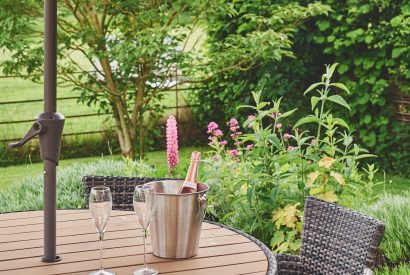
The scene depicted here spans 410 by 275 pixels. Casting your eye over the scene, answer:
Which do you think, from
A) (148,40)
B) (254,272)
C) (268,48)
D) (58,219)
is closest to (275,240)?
(58,219)

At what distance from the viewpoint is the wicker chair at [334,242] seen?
2.38m

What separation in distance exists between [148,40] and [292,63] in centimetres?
220

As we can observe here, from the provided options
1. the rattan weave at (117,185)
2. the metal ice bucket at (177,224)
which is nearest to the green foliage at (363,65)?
the rattan weave at (117,185)

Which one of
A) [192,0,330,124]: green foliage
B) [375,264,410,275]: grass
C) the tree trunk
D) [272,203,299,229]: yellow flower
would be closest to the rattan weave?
[272,203,299,229]: yellow flower

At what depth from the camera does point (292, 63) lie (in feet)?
24.8

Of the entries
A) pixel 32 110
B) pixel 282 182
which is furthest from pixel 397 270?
pixel 32 110

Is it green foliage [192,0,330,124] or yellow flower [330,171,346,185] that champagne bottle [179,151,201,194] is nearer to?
yellow flower [330,171,346,185]

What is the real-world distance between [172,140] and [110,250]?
1.70 metres

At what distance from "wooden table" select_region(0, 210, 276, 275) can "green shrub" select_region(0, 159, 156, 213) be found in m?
1.83

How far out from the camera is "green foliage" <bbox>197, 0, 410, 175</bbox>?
6774 mm

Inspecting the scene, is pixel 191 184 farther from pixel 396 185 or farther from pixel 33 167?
pixel 33 167

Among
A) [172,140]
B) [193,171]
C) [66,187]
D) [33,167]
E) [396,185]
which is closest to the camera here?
[193,171]

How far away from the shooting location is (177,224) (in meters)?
2.13

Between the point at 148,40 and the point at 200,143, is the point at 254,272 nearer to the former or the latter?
the point at 148,40
